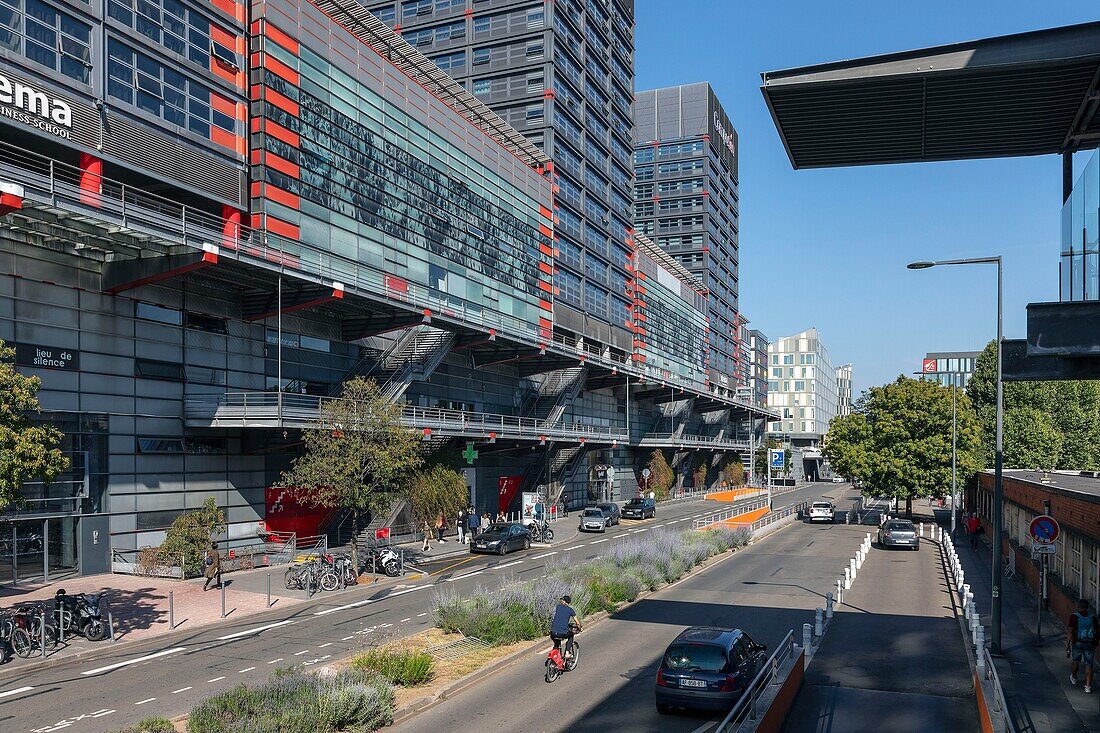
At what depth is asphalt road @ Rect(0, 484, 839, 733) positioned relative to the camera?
1584 centimetres

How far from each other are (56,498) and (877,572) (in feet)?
107

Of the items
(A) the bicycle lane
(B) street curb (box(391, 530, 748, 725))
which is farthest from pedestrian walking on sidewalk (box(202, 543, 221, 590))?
(B) street curb (box(391, 530, 748, 725))

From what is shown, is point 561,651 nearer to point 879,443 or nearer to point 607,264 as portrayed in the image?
point 879,443

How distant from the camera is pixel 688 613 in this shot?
87.4 feet

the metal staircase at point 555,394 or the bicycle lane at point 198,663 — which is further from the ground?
the metal staircase at point 555,394

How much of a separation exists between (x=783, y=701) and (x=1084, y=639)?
7.29m

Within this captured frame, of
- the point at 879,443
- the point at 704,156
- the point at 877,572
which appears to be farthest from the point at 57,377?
the point at 704,156

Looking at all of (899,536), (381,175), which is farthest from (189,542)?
(899,536)

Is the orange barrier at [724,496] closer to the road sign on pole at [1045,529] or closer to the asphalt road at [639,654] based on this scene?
the asphalt road at [639,654]

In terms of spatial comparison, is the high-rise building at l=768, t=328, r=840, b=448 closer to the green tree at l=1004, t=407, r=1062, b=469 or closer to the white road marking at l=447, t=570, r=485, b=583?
the green tree at l=1004, t=407, r=1062, b=469

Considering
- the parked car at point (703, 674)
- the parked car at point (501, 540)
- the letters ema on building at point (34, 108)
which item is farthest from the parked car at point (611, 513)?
the parked car at point (703, 674)

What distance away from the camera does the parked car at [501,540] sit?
4238 cm

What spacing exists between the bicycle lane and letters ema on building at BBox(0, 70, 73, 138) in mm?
18677

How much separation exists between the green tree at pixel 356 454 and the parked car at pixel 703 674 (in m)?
18.9
